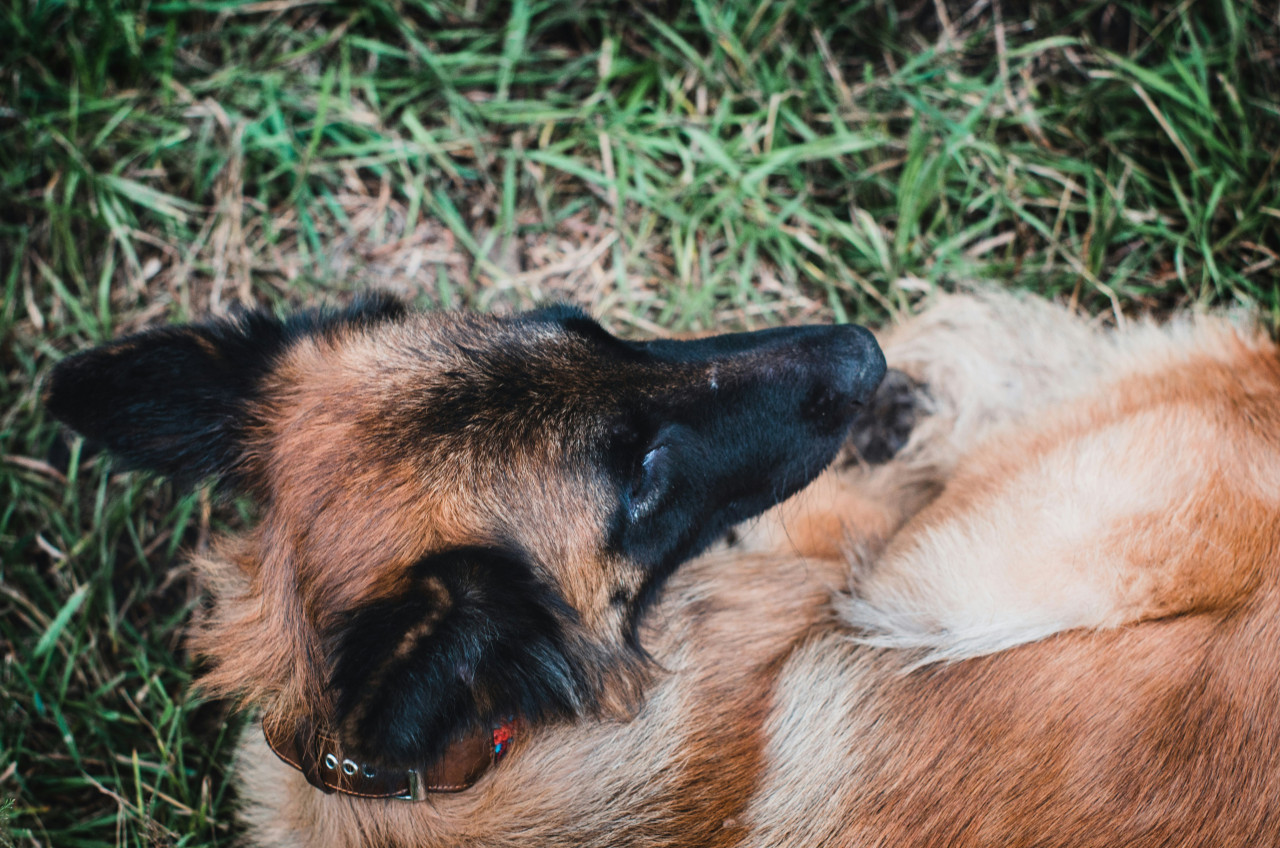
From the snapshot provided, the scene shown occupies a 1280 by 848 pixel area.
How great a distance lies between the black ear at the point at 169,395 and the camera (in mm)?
2023

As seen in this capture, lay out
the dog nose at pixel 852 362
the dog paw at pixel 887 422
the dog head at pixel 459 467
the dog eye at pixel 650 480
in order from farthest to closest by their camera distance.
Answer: the dog paw at pixel 887 422
the dog nose at pixel 852 362
the dog eye at pixel 650 480
the dog head at pixel 459 467

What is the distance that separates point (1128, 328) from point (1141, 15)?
1385 mm

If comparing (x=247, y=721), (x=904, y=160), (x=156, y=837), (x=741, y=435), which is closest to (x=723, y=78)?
(x=904, y=160)

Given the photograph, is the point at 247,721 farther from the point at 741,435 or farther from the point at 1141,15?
the point at 1141,15

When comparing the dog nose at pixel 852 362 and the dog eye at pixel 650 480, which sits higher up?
the dog nose at pixel 852 362

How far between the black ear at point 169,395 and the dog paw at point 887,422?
6.70 ft

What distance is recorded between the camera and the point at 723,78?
11.4 feet

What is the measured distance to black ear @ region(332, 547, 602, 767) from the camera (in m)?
1.44

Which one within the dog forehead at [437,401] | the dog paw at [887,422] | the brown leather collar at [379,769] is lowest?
the brown leather collar at [379,769]

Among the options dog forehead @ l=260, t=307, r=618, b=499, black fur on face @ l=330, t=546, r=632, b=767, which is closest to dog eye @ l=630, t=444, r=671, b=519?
dog forehead @ l=260, t=307, r=618, b=499

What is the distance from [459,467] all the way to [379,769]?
28.3 inches

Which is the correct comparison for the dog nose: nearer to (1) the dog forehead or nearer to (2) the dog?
(2) the dog

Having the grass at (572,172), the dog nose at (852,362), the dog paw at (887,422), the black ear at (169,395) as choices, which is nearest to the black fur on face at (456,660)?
the black ear at (169,395)

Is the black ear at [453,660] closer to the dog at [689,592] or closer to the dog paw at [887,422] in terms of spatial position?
the dog at [689,592]
